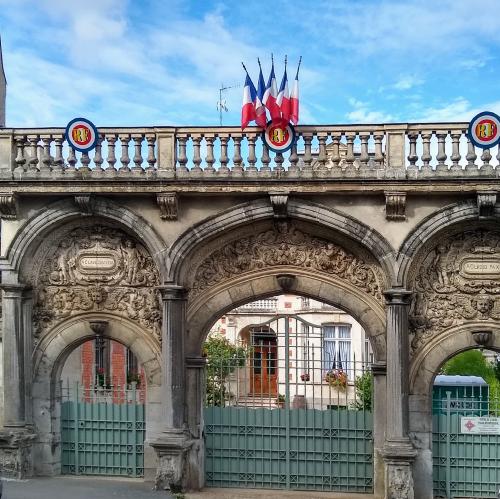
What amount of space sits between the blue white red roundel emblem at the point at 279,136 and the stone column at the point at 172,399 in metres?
3.00

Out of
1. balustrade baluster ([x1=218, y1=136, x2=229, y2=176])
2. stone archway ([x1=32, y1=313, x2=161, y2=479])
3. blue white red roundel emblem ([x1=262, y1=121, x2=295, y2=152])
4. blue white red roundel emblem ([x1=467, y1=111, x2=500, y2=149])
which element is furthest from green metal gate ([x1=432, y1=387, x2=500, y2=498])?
balustrade baluster ([x1=218, y1=136, x2=229, y2=176])

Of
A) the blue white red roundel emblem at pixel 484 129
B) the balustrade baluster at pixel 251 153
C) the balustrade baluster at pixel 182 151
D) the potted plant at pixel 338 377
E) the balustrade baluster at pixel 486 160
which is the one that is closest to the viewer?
the balustrade baluster at pixel 486 160

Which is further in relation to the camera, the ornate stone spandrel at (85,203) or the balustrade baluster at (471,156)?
the ornate stone spandrel at (85,203)

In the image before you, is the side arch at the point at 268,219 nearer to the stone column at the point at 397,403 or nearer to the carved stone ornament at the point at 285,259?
the carved stone ornament at the point at 285,259

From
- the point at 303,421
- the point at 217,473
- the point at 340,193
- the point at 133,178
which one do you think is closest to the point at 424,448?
the point at 303,421

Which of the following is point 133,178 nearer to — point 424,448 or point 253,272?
point 253,272

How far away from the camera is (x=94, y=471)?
14.0 meters

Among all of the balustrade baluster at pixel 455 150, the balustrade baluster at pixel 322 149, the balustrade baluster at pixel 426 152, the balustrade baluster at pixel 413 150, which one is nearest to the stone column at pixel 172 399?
the balustrade baluster at pixel 322 149

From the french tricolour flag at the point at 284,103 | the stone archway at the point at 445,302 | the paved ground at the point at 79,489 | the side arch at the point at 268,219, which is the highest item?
the french tricolour flag at the point at 284,103

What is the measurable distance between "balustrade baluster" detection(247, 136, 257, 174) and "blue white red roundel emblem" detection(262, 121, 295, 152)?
0.22m

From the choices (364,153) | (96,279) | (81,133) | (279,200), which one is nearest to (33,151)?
(81,133)

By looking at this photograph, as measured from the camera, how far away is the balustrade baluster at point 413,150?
41.9 ft

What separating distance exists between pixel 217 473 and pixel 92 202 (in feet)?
18.1

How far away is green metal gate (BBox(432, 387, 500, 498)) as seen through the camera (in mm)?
13047
